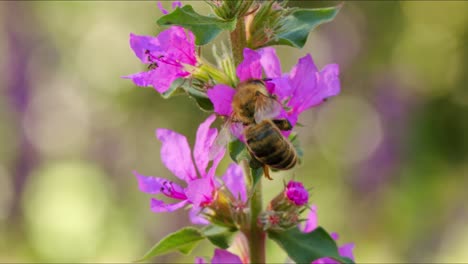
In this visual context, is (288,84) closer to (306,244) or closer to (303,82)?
(303,82)

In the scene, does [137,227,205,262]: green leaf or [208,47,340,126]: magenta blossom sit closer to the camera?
[208,47,340,126]: magenta blossom

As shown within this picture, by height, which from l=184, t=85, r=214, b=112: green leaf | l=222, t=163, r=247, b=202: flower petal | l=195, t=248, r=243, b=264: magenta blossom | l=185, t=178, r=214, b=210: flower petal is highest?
l=184, t=85, r=214, b=112: green leaf

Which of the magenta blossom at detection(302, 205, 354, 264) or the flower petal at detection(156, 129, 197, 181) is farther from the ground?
the flower petal at detection(156, 129, 197, 181)

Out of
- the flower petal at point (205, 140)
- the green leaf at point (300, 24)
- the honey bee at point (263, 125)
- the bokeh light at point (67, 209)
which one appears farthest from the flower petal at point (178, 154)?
the bokeh light at point (67, 209)

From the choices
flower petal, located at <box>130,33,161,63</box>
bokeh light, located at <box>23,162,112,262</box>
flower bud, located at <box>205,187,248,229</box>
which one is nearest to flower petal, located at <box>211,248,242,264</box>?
flower bud, located at <box>205,187,248,229</box>

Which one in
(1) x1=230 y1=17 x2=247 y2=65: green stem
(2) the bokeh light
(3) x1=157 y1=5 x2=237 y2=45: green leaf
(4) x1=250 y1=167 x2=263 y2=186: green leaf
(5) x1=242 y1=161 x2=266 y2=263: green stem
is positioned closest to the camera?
(3) x1=157 y1=5 x2=237 y2=45: green leaf

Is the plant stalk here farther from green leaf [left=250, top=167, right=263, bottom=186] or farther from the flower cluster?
green leaf [left=250, top=167, right=263, bottom=186]

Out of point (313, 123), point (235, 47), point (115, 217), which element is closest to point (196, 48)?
point (235, 47)

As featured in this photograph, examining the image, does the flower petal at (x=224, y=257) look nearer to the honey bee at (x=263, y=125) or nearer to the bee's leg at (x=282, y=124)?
the honey bee at (x=263, y=125)
